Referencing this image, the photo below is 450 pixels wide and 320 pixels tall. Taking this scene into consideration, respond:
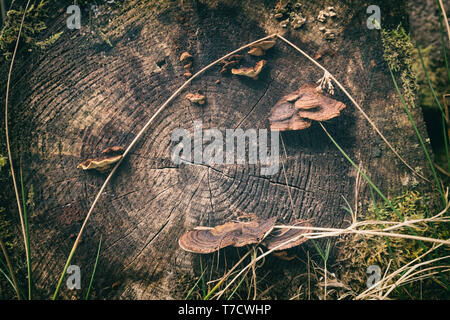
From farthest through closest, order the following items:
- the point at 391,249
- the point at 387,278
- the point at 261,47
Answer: the point at 261,47, the point at 391,249, the point at 387,278

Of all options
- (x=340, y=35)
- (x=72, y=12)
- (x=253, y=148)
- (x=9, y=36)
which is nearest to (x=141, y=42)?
(x=72, y=12)

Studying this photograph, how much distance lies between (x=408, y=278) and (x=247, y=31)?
1879 mm

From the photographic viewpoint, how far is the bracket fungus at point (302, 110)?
1583mm

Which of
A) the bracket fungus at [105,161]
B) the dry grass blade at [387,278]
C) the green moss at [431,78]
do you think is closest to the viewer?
the dry grass blade at [387,278]

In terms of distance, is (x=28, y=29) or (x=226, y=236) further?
(x=28, y=29)

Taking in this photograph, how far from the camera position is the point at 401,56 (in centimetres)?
174

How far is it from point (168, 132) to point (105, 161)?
0.42 meters

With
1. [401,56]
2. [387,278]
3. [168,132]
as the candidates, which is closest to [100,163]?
[168,132]

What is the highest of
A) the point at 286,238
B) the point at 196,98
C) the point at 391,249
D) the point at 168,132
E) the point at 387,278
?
the point at 196,98

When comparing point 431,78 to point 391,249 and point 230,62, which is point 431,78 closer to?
point 391,249

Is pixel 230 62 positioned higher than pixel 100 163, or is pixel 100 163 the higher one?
pixel 230 62

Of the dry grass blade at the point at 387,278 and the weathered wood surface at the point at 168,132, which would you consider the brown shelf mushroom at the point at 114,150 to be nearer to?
the weathered wood surface at the point at 168,132

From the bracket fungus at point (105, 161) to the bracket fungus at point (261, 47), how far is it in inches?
42.3

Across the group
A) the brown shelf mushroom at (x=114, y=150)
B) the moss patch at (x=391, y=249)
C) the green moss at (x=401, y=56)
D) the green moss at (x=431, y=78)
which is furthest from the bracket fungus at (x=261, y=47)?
the green moss at (x=431, y=78)
